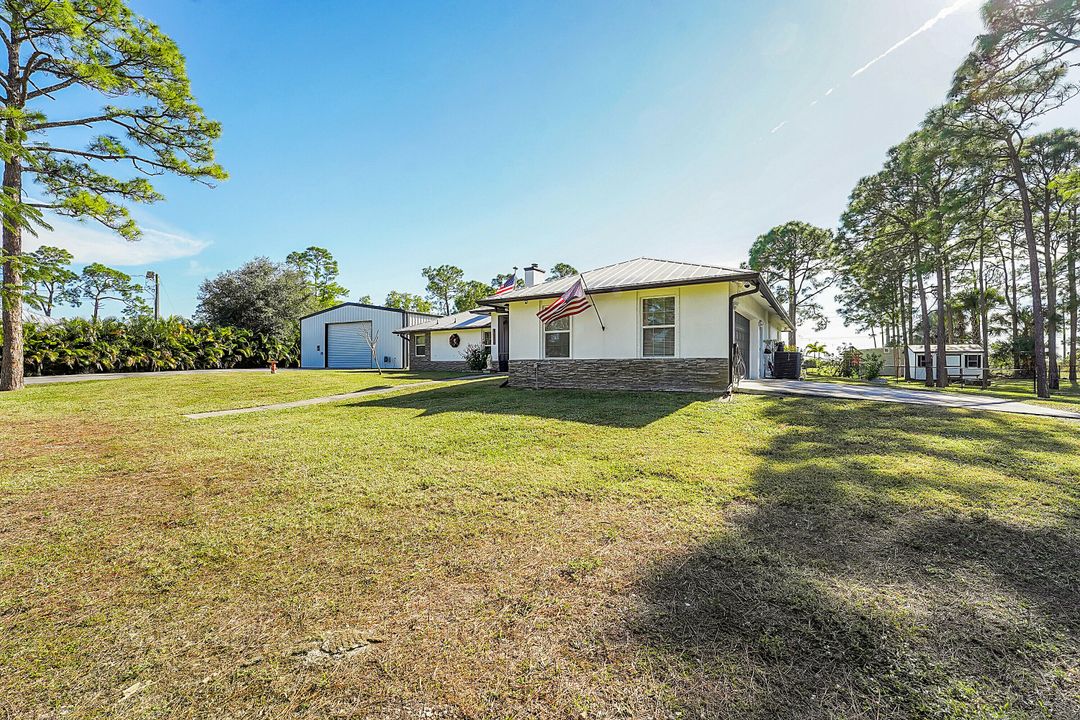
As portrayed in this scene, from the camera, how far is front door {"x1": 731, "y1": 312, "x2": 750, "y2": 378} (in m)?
10.8

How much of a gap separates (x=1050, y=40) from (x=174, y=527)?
1592cm

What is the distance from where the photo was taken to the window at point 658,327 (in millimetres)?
9430

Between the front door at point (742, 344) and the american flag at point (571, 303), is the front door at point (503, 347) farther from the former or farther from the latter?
the front door at point (742, 344)

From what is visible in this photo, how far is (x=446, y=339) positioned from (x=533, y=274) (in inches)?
314

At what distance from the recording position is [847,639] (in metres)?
1.71

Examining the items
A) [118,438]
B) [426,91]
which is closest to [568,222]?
[426,91]

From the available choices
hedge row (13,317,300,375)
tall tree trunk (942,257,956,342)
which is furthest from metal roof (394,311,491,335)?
tall tree trunk (942,257,956,342)

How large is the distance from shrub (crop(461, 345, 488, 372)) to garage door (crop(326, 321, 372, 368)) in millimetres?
8245

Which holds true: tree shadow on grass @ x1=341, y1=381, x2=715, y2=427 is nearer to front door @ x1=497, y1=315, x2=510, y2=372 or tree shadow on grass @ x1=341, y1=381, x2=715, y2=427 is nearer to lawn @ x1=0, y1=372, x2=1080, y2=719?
→ lawn @ x1=0, y1=372, x2=1080, y2=719

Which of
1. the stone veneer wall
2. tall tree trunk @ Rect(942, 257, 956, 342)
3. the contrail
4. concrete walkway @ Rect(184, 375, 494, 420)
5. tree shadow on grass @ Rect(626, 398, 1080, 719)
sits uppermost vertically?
the contrail

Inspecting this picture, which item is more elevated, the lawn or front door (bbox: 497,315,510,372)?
front door (bbox: 497,315,510,372)

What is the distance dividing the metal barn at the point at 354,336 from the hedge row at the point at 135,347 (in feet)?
9.91

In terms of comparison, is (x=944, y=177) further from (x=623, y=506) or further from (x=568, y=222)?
(x=623, y=506)

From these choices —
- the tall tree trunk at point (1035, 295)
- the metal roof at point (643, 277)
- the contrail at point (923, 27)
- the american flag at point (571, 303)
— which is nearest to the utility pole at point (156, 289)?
the metal roof at point (643, 277)
